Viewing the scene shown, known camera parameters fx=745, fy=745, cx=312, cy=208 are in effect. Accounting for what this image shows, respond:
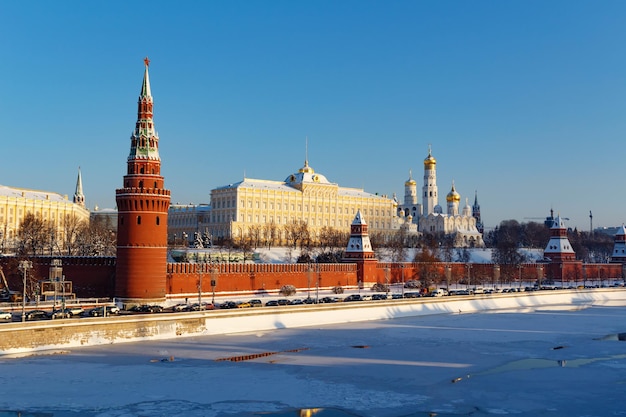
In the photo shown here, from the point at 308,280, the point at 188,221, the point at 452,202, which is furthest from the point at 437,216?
the point at 308,280

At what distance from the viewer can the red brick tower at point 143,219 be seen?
4678cm

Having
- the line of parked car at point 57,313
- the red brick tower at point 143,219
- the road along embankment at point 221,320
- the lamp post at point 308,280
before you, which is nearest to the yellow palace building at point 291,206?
the lamp post at point 308,280

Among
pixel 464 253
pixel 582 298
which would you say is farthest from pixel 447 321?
pixel 464 253

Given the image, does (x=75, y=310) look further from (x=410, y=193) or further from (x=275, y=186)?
(x=410, y=193)

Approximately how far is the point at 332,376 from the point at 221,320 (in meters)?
14.1

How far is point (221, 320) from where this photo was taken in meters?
41.0

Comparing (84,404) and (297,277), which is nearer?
(84,404)

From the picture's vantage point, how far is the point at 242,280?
5781 centimetres

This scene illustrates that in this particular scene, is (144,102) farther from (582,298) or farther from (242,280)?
(582,298)

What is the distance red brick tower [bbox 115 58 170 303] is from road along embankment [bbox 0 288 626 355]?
7884mm

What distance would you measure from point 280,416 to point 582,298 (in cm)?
5673

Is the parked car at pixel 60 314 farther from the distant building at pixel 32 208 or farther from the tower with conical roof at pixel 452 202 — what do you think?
the tower with conical roof at pixel 452 202

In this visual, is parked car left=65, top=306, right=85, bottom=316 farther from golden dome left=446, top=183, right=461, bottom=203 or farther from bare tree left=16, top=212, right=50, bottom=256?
golden dome left=446, top=183, right=461, bottom=203

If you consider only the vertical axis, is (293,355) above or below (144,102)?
below
